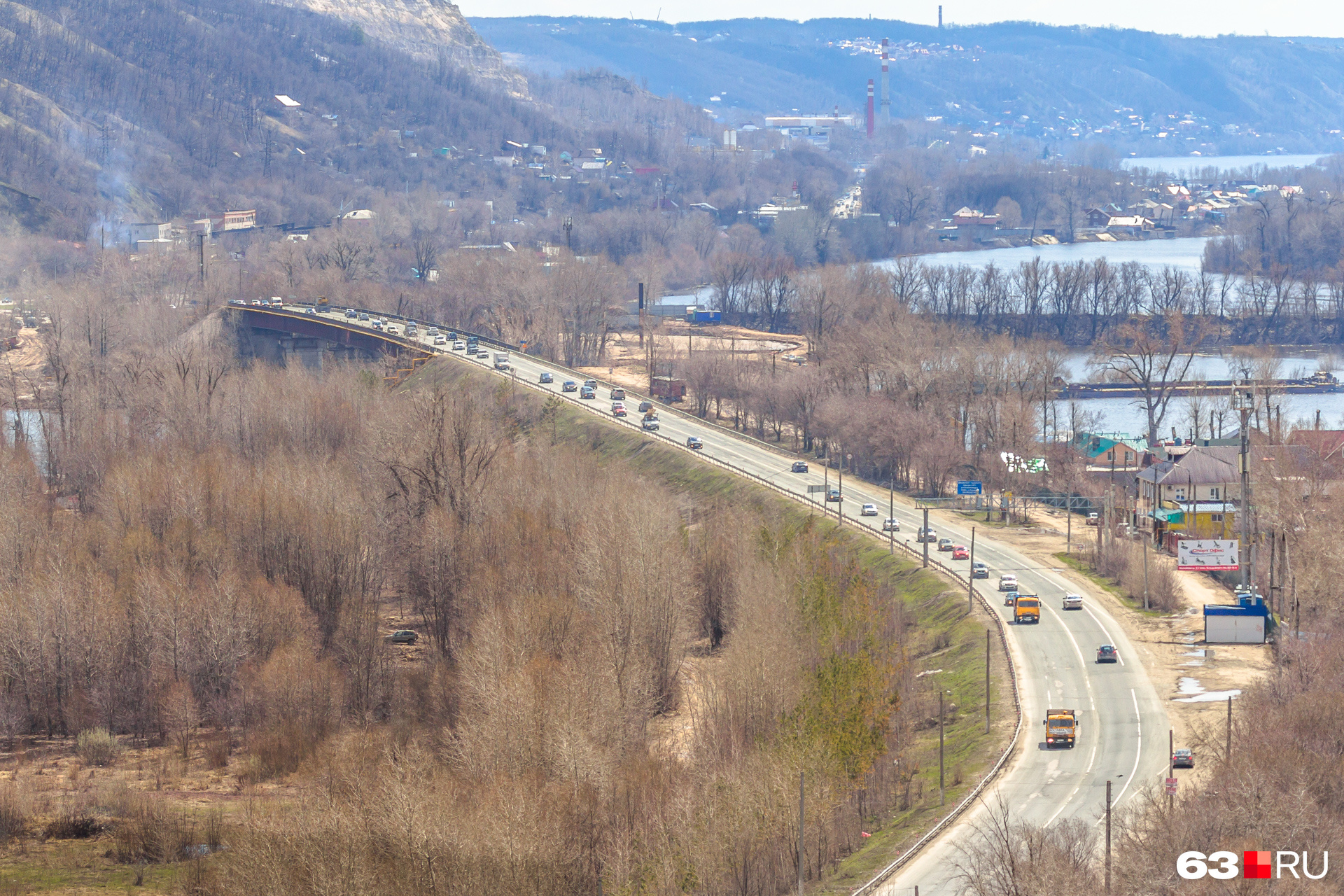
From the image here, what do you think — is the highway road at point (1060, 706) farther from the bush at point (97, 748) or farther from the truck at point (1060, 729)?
the bush at point (97, 748)

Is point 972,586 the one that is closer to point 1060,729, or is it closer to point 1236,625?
point 1236,625

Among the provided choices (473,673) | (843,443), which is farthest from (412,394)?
(473,673)

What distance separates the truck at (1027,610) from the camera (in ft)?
188

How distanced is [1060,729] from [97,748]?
100ft

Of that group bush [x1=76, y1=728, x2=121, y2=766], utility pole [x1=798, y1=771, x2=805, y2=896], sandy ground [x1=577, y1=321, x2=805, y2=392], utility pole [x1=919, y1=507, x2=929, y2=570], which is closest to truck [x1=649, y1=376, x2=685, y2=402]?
sandy ground [x1=577, y1=321, x2=805, y2=392]

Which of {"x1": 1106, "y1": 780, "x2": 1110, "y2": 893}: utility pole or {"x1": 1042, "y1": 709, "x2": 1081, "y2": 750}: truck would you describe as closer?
{"x1": 1106, "y1": 780, "x2": 1110, "y2": 893}: utility pole

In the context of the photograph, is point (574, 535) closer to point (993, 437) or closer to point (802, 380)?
point (993, 437)

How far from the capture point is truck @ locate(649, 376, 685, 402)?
112m

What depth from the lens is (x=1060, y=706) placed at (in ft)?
156

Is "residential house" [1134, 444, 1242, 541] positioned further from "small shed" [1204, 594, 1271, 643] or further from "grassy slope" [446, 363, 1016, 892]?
"small shed" [1204, 594, 1271, 643]

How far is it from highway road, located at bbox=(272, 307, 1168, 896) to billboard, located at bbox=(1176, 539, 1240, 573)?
3.87 meters

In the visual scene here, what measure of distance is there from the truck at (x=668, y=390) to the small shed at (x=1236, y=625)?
61.0 m

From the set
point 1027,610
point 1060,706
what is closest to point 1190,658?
point 1027,610

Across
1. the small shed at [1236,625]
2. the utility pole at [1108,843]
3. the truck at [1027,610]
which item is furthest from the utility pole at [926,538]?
the utility pole at [1108,843]
